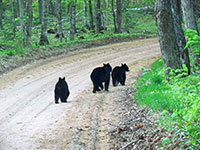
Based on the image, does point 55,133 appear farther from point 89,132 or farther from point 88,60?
point 88,60

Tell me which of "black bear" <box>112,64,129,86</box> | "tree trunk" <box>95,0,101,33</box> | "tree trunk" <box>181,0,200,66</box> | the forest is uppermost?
"tree trunk" <box>95,0,101,33</box>

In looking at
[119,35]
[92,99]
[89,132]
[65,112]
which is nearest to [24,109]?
[65,112]

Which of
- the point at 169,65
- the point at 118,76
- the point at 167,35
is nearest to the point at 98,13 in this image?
the point at 118,76

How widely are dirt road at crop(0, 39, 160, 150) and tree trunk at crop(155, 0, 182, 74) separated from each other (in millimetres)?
2422

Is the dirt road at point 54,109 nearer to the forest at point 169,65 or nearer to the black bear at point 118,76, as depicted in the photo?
the black bear at point 118,76

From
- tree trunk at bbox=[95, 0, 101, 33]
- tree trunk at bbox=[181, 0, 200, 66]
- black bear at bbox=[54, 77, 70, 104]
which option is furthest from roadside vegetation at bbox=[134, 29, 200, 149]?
tree trunk at bbox=[95, 0, 101, 33]

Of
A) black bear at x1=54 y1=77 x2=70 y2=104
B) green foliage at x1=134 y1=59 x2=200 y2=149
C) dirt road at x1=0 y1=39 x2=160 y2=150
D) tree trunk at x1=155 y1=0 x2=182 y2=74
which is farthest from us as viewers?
black bear at x1=54 y1=77 x2=70 y2=104

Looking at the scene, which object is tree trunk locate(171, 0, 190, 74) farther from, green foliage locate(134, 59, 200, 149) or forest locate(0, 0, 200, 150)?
green foliage locate(134, 59, 200, 149)

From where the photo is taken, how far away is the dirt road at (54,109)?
753 centimetres

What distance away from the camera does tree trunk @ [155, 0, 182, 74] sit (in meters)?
10.3

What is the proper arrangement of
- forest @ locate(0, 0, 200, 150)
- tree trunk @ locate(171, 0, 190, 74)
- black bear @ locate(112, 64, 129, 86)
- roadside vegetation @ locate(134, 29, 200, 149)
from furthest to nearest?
A: black bear @ locate(112, 64, 129, 86)
tree trunk @ locate(171, 0, 190, 74)
forest @ locate(0, 0, 200, 150)
roadside vegetation @ locate(134, 29, 200, 149)

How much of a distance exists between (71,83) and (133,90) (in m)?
3.73

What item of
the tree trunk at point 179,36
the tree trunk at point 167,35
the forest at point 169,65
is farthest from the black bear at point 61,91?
the tree trunk at point 179,36

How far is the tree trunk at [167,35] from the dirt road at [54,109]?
2.42m
